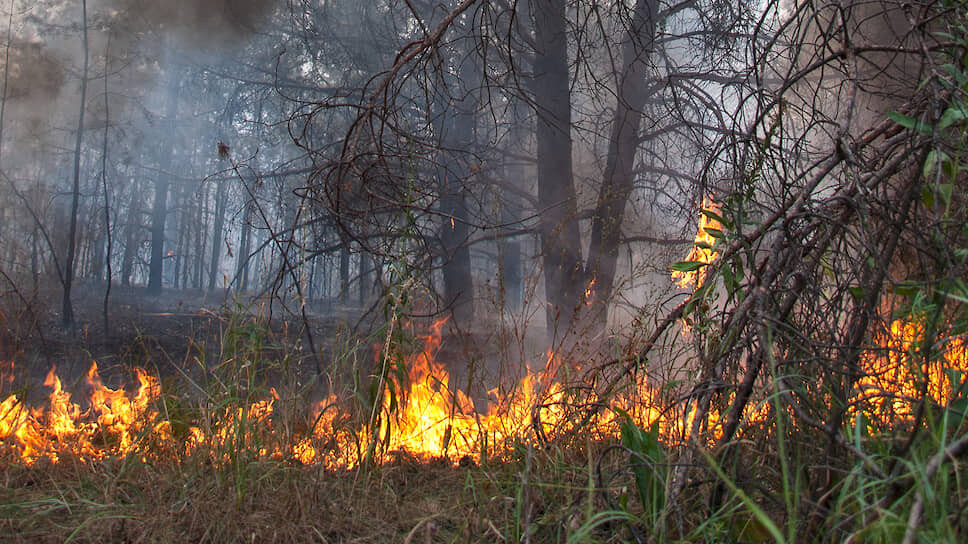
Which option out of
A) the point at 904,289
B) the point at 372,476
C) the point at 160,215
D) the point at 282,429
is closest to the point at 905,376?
the point at 904,289

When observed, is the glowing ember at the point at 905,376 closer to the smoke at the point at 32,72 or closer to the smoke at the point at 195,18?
the smoke at the point at 195,18

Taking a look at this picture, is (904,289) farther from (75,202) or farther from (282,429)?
(75,202)

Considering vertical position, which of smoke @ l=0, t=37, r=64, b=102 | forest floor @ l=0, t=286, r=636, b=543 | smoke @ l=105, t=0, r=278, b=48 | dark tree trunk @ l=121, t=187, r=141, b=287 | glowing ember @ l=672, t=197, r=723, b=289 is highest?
smoke @ l=105, t=0, r=278, b=48

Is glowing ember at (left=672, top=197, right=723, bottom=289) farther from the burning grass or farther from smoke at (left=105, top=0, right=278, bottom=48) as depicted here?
smoke at (left=105, top=0, right=278, bottom=48)

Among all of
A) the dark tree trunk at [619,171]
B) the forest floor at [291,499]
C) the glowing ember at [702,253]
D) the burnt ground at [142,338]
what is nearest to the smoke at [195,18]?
the burnt ground at [142,338]

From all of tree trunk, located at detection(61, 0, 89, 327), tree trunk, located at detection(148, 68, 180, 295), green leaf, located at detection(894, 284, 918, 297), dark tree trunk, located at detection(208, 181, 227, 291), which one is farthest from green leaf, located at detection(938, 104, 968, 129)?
tree trunk, located at detection(61, 0, 89, 327)

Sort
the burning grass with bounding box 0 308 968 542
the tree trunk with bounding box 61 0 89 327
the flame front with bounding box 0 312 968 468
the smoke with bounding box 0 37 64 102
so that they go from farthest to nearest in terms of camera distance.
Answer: the smoke with bounding box 0 37 64 102, the tree trunk with bounding box 61 0 89 327, the flame front with bounding box 0 312 968 468, the burning grass with bounding box 0 308 968 542

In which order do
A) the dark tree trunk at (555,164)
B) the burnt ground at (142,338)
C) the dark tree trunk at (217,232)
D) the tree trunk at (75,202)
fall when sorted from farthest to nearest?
the dark tree trunk at (555,164) → the dark tree trunk at (217,232) → the tree trunk at (75,202) → the burnt ground at (142,338)

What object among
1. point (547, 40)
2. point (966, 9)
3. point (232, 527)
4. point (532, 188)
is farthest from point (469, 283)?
point (966, 9)

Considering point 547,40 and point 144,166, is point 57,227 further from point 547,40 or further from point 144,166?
point 547,40

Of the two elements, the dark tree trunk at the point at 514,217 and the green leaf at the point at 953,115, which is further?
the dark tree trunk at the point at 514,217

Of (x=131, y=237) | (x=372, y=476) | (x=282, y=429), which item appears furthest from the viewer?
(x=131, y=237)

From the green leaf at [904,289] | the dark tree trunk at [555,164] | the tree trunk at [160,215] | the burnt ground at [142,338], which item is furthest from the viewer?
the dark tree trunk at [555,164]

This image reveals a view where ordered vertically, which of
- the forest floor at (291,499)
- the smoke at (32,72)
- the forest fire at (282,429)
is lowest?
the forest floor at (291,499)
